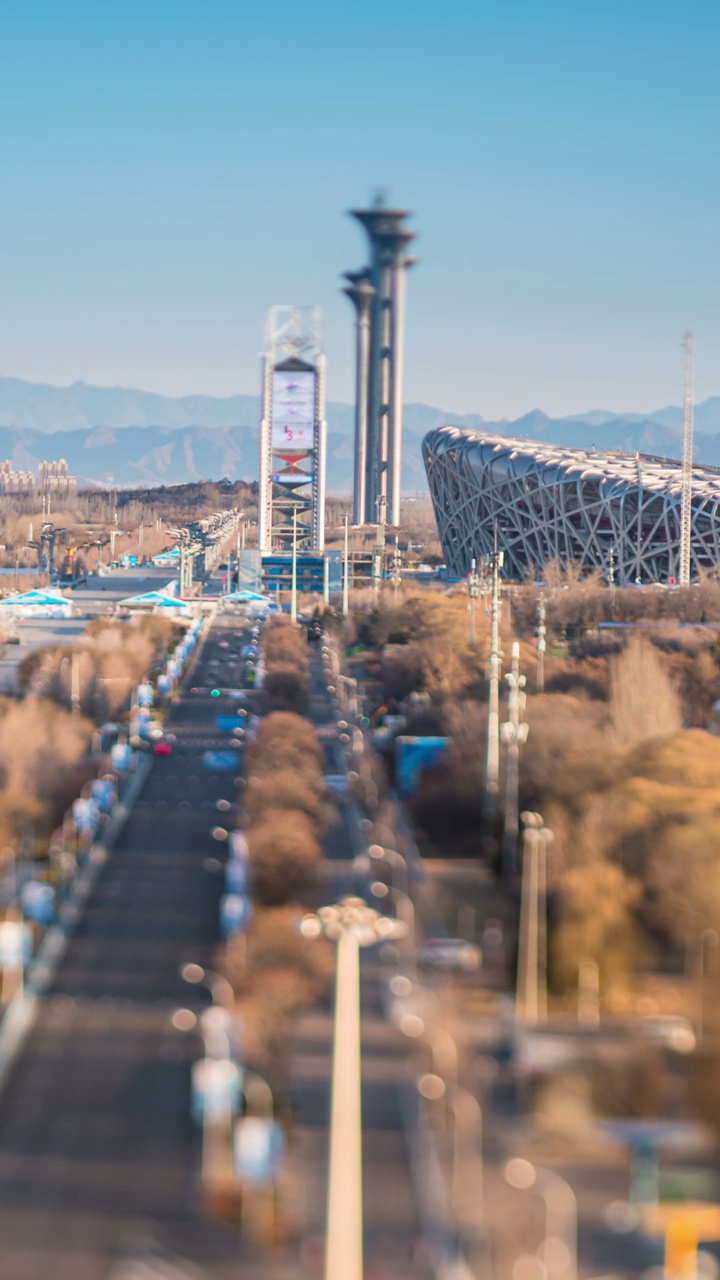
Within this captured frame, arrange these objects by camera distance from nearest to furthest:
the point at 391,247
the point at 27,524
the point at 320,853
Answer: the point at 320,853
the point at 27,524
the point at 391,247

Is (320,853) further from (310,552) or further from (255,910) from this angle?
(310,552)

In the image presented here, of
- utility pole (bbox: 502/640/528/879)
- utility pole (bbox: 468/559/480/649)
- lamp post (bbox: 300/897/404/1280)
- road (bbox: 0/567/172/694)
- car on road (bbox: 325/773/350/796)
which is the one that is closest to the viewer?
lamp post (bbox: 300/897/404/1280)

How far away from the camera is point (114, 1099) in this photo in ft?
59.8

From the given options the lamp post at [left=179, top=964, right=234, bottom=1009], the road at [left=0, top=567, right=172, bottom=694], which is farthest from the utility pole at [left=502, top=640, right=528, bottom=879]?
the road at [left=0, top=567, right=172, bottom=694]

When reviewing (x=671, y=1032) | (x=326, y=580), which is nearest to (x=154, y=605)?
(x=326, y=580)

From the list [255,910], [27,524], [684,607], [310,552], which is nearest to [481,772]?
[255,910]

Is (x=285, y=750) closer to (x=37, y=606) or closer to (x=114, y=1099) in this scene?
(x=114, y=1099)

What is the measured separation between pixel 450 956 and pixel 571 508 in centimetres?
6266

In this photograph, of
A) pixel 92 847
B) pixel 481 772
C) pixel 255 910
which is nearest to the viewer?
pixel 255 910

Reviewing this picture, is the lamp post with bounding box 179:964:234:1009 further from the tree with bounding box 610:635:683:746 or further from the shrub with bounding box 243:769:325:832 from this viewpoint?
the tree with bounding box 610:635:683:746

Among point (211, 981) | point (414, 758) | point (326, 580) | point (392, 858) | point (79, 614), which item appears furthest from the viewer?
point (326, 580)

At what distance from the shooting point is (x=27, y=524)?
150125mm

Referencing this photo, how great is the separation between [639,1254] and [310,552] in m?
89.3

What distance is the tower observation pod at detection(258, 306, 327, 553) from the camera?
110 m
